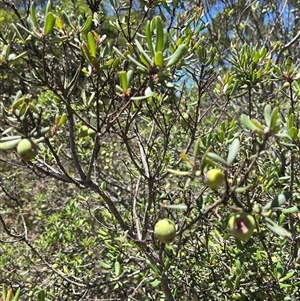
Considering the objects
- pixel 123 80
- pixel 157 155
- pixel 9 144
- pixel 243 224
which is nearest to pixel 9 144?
pixel 9 144

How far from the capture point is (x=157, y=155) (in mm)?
2322

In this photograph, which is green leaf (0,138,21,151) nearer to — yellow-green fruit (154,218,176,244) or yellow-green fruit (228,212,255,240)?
yellow-green fruit (154,218,176,244)

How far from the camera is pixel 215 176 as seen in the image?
37.0 inches

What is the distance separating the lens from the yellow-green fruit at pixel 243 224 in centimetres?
93

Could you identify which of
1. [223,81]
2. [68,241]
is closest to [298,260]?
[223,81]

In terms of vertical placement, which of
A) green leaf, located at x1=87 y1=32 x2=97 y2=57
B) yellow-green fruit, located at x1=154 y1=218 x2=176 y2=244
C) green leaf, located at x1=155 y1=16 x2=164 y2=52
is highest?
green leaf, located at x1=87 y1=32 x2=97 y2=57

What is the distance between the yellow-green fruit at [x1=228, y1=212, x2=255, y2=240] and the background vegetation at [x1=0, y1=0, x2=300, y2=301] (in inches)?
1.6

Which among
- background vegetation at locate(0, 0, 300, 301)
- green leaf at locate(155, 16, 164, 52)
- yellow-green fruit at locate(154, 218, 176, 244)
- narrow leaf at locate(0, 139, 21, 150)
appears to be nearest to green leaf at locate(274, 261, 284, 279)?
background vegetation at locate(0, 0, 300, 301)

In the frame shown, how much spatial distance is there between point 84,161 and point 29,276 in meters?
1.16

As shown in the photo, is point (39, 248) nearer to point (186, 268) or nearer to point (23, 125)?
point (186, 268)

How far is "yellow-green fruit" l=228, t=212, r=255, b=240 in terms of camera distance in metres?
0.93

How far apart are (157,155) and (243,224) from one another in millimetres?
1410

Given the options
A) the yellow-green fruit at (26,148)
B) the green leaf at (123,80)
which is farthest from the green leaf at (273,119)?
the yellow-green fruit at (26,148)

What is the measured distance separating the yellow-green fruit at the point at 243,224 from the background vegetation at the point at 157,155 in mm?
40
